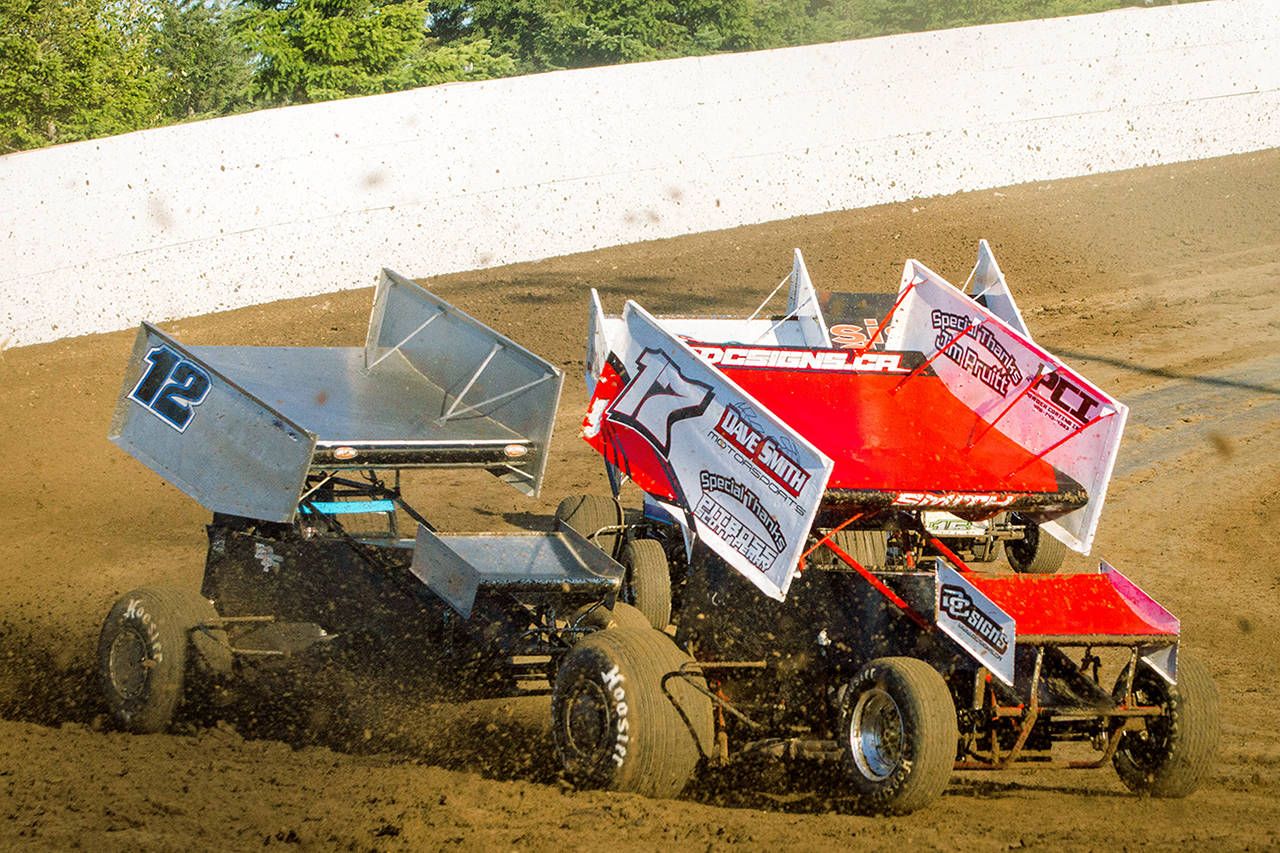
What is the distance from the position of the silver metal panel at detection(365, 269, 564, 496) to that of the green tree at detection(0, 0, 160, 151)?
14930 millimetres

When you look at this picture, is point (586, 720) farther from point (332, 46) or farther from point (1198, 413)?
point (332, 46)

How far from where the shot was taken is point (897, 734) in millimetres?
5094

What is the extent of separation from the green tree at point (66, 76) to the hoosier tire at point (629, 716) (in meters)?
18.1

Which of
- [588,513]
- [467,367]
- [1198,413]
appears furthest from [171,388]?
[1198,413]

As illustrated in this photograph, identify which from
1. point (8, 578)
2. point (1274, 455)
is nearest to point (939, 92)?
point (1274, 455)

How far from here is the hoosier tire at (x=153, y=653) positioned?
6375 millimetres

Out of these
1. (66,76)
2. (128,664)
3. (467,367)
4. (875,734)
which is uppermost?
(66,76)

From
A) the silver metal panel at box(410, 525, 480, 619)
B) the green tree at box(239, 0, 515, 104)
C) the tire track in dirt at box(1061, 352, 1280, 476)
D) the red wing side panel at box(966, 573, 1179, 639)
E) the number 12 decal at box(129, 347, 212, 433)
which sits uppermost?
the green tree at box(239, 0, 515, 104)

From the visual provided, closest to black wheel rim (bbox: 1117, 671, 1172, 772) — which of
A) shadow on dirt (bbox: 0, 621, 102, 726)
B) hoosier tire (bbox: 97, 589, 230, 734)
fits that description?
hoosier tire (bbox: 97, 589, 230, 734)

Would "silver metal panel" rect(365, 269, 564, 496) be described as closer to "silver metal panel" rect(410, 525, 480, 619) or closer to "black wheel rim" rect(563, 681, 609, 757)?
"silver metal panel" rect(410, 525, 480, 619)

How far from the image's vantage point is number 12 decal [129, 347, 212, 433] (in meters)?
6.57

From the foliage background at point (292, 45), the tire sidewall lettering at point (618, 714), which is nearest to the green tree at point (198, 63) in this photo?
the foliage background at point (292, 45)

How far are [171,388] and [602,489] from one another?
17.1 feet

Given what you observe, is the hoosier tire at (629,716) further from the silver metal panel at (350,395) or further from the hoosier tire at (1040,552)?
the hoosier tire at (1040,552)
